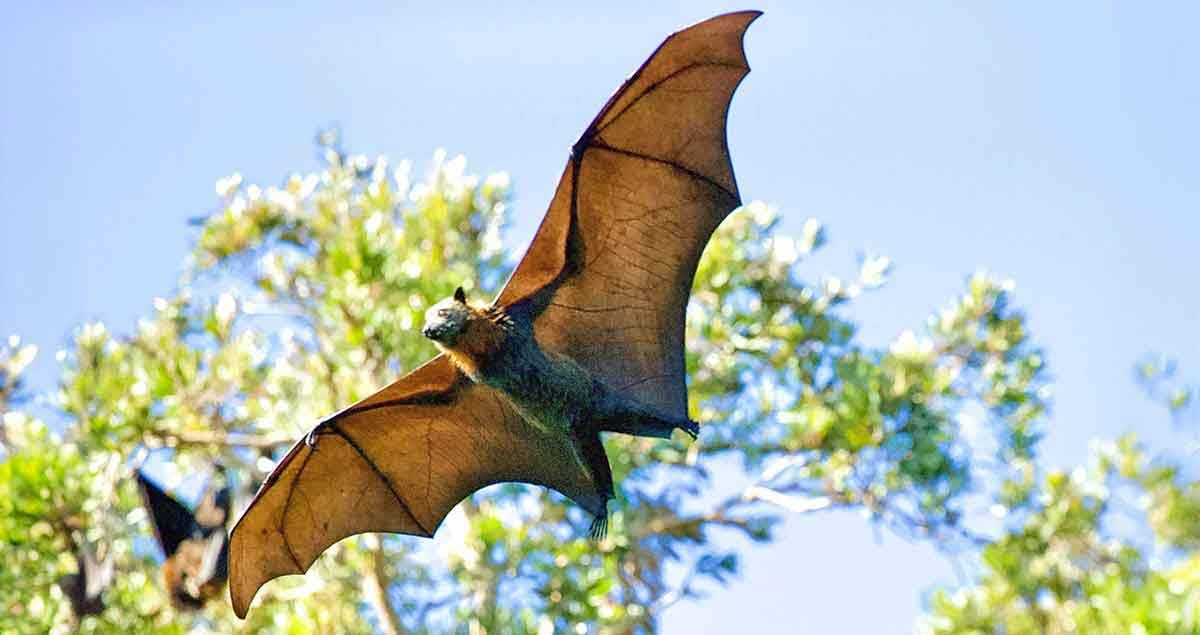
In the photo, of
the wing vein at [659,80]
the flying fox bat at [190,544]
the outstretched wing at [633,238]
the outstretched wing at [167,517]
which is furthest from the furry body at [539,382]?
the outstretched wing at [167,517]

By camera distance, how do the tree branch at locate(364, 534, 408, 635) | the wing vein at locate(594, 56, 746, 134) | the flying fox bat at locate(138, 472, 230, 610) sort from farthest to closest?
the flying fox bat at locate(138, 472, 230, 610), the tree branch at locate(364, 534, 408, 635), the wing vein at locate(594, 56, 746, 134)

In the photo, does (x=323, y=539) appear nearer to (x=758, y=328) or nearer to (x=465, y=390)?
(x=465, y=390)

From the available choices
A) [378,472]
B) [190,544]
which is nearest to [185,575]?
[190,544]

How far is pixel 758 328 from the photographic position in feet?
31.6

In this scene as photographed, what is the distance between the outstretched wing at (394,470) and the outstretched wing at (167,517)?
3.61 m

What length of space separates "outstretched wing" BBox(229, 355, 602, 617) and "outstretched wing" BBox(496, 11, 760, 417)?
0.49 meters

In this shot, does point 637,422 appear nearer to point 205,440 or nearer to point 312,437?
point 312,437

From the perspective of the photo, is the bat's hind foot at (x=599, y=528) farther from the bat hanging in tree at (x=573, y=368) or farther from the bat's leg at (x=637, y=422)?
the bat's leg at (x=637, y=422)

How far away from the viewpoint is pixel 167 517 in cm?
971

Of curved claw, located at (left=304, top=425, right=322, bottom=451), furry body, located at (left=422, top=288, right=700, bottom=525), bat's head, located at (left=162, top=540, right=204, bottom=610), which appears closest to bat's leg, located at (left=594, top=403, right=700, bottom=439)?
furry body, located at (left=422, top=288, right=700, bottom=525)

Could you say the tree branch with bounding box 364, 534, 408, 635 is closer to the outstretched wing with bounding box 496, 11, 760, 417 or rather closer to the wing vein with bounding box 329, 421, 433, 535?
the wing vein with bounding box 329, 421, 433, 535

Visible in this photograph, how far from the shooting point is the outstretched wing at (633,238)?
593cm

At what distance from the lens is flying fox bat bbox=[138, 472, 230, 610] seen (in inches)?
367

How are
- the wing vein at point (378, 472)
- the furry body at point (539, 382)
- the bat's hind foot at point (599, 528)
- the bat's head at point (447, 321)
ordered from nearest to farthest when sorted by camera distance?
1. the bat's head at point (447, 321)
2. the furry body at point (539, 382)
3. the bat's hind foot at point (599, 528)
4. the wing vein at point (378, 472)
